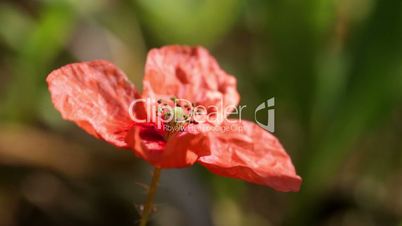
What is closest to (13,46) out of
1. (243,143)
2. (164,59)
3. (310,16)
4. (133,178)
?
(133,178)

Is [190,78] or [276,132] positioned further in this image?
[276,132]

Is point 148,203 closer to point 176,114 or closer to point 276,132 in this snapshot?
point 176,114

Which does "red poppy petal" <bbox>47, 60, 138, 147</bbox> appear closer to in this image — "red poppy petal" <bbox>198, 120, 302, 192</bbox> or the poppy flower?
the poppy flower

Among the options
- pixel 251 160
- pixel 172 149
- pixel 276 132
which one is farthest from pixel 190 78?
pixel 276 132

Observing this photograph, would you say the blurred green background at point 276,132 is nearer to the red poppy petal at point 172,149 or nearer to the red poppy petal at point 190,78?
the red poppy petal at point 190,78

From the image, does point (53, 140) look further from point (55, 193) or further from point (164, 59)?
point (164, 59)

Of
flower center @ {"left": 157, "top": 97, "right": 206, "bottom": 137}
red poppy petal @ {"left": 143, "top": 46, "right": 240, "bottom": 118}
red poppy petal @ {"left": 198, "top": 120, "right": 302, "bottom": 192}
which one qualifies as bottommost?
red poppy petal @ {"left": 198, "top": 120, "right": 302, "bottom": 192}

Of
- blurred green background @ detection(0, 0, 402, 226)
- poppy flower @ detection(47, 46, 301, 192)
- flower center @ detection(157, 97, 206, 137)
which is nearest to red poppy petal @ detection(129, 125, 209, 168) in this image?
poppy flower @ detection(47, 46, 301, 192)
